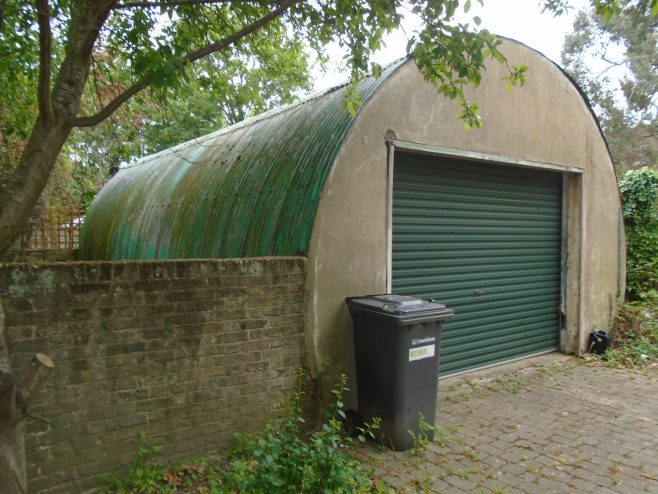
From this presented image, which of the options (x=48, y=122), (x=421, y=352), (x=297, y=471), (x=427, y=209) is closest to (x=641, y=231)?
(x=427, y=209)

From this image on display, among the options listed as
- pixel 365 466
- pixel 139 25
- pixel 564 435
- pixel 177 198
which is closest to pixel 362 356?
pixel 365 466

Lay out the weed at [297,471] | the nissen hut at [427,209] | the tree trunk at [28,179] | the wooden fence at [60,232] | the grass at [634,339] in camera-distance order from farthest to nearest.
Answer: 1. the wooden fence at [60,232]
2. the grass at [634,339]
3. the nissen hut at [427,209]
4. the weed at [297,471]
5. the tree trunk at [28,179]

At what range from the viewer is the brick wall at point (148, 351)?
3391mm

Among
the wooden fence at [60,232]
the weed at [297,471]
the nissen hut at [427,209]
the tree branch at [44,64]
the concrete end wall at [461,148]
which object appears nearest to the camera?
the tree branch at [44,64]

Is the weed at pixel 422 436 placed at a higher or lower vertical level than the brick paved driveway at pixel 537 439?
higher

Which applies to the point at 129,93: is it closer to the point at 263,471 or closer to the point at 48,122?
the point at 48,122

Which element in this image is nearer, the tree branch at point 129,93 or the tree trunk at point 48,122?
the tree trunk at point 48,122

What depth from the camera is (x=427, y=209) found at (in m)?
6.27

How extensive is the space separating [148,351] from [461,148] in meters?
4.47

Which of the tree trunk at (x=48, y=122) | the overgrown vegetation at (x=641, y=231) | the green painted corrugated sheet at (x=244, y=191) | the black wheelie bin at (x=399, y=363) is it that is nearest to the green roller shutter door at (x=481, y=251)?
the green painted corrugated sheet at (x=244, y=191)

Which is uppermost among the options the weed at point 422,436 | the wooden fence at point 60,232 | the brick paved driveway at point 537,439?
the wooden fence at point 60,232

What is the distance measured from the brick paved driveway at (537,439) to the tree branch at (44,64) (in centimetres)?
370

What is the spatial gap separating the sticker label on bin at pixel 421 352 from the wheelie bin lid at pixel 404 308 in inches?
10.5

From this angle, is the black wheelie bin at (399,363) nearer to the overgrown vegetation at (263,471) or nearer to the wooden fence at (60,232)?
the overgrown vegetation at (263,471)
